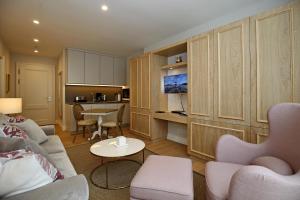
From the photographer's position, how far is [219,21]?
2875mm

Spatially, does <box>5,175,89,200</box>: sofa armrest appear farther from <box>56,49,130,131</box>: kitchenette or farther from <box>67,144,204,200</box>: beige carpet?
<box>56,49,130,131</box>: kitchenette

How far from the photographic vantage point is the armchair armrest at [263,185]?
102 cm

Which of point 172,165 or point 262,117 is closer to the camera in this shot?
point 172,165

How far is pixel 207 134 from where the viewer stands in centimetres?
257

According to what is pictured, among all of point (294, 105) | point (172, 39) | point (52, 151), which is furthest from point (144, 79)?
point (294, 105)

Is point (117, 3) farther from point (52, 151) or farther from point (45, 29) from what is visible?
point (52, 151)

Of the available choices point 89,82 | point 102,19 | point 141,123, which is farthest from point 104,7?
point 89,82

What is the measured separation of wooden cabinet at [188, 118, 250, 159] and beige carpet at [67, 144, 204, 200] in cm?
53

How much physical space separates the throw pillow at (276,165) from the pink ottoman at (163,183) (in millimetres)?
655

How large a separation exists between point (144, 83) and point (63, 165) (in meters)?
2.65

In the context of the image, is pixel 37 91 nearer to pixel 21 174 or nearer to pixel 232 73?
pixel 21 174

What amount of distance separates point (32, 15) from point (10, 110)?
1.71 meters

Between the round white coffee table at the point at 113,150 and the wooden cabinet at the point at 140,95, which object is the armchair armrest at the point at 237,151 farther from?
the wooden cabinet at the point at 140,95

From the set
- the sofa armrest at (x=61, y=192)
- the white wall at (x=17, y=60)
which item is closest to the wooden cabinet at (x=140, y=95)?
the sofa armrest at (x=61, y=192)
